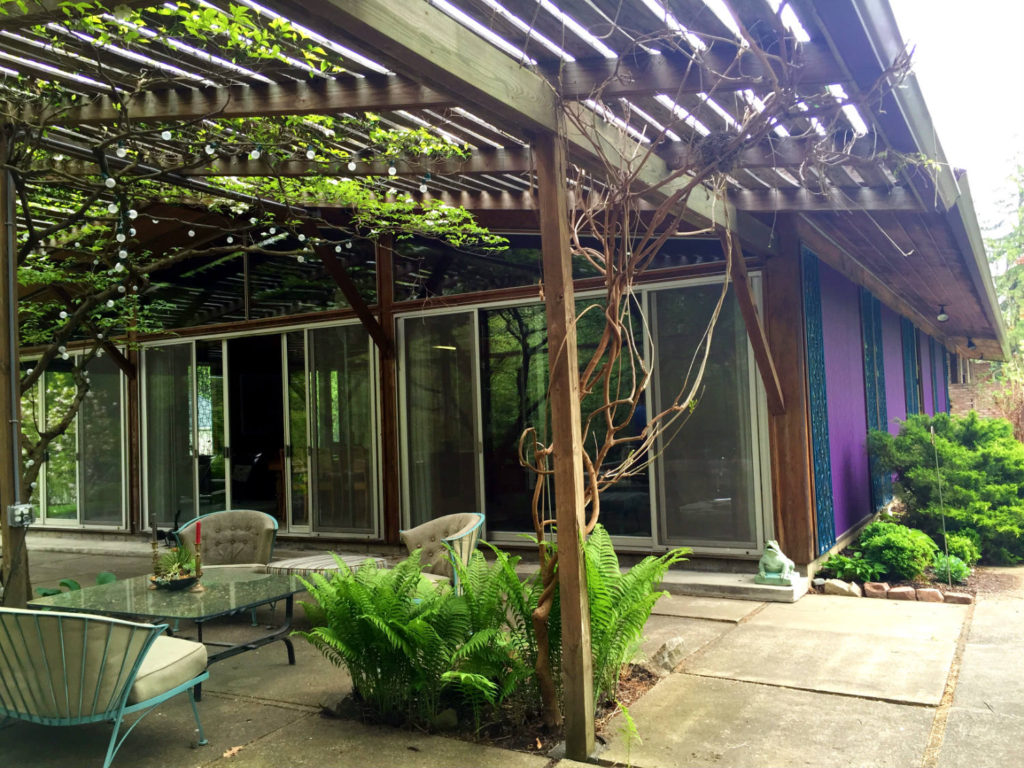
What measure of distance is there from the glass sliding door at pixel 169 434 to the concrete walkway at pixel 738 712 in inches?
196

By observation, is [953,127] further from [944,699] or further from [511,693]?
[511,693]

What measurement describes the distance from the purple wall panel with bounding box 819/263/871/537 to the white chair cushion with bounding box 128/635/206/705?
5460mm

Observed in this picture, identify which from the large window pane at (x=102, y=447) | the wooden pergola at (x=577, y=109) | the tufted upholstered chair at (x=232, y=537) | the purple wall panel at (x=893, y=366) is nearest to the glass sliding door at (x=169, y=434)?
the large window pane at (x=102, y=447)

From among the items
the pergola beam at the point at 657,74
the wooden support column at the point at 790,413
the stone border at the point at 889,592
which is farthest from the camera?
the wooden support column at the point at 790,413

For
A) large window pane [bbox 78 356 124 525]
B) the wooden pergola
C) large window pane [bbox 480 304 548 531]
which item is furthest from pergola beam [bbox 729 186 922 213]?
large window pane [bbox 78 356 124 525]

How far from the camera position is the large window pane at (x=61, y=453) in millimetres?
10352

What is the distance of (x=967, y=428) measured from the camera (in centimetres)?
791

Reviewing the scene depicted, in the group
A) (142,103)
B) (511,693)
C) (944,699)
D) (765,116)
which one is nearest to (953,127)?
(765,116)

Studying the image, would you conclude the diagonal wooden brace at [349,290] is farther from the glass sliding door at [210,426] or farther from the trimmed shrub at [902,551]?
the trimmed shrub at [902,551]

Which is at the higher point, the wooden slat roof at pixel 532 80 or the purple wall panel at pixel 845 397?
the wooden slat roof at pixel 532 80

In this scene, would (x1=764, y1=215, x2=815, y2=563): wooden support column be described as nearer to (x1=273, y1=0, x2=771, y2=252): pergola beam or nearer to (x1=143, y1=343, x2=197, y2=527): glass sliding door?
(x1=273, y1=0, x2=771, y2=252): pergola beam

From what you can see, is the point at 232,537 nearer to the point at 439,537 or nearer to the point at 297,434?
the point at 439,537

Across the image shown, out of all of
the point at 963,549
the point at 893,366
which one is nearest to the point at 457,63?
the point at 963,549

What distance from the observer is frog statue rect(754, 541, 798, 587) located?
19.1 feet
